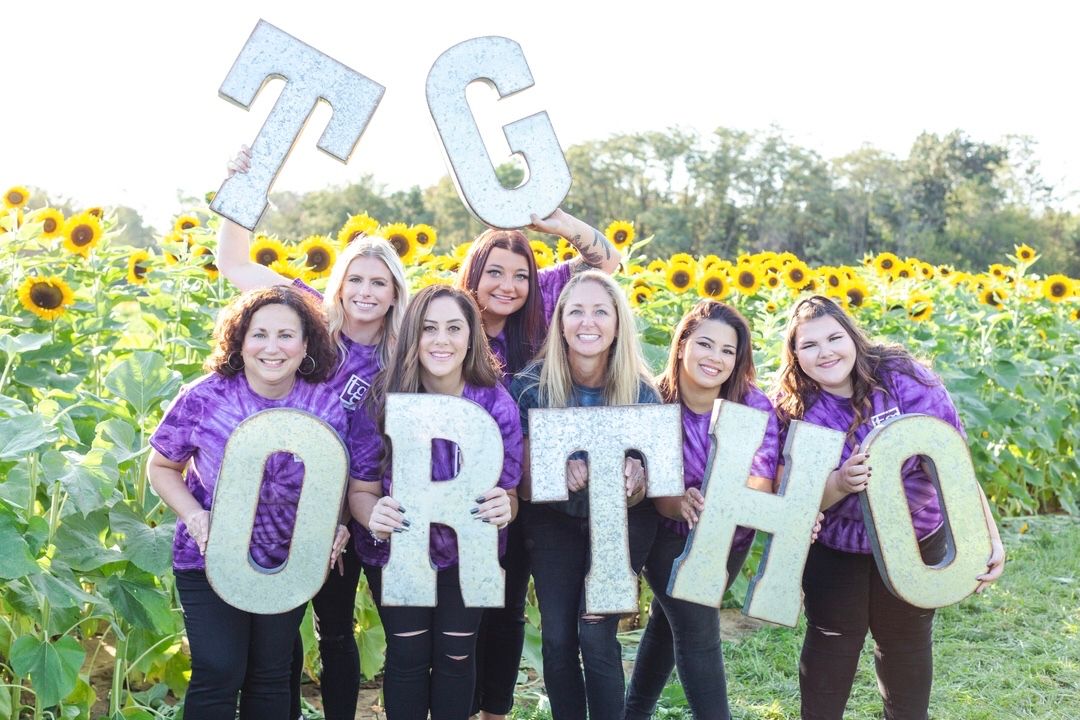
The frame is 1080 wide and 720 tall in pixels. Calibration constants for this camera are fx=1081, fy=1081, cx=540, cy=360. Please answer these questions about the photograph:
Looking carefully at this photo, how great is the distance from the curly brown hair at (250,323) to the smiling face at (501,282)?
2.26 ft

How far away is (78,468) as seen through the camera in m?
2.93

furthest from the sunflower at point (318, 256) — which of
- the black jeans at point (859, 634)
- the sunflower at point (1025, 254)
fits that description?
the sunflower at point (1025, 254)

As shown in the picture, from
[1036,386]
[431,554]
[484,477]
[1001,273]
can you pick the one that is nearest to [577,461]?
[484,477]

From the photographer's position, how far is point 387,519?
3098mm

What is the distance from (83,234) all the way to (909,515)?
12.5 feet

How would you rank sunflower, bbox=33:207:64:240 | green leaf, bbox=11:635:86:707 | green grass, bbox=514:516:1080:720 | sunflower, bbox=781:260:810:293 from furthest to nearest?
sunflower, bbox=781:260:810:293, sunflower, bbox=33:207:64:240, green grass, bbox=514:516:1080:720, green leaf, bbox=11:635:86:707

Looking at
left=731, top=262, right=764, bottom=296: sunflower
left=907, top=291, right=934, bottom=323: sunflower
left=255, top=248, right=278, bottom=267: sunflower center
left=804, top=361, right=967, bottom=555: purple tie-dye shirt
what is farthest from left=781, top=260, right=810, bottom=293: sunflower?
left=255, top=248, right=278, bottom=267: sunflower center

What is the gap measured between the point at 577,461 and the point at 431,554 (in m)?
0.52

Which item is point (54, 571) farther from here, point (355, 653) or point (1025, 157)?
point (1025, 157)

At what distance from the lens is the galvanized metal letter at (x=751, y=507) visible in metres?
3.19

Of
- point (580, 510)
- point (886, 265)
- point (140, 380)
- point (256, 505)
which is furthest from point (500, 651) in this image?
point (886, 265)

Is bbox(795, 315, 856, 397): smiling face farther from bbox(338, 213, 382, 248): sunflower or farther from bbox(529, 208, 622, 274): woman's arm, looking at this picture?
bbox(338, 213, 382, 248): sunflower

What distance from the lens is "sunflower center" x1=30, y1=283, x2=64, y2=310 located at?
450 cm

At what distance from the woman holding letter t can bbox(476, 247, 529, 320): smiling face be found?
97cm
